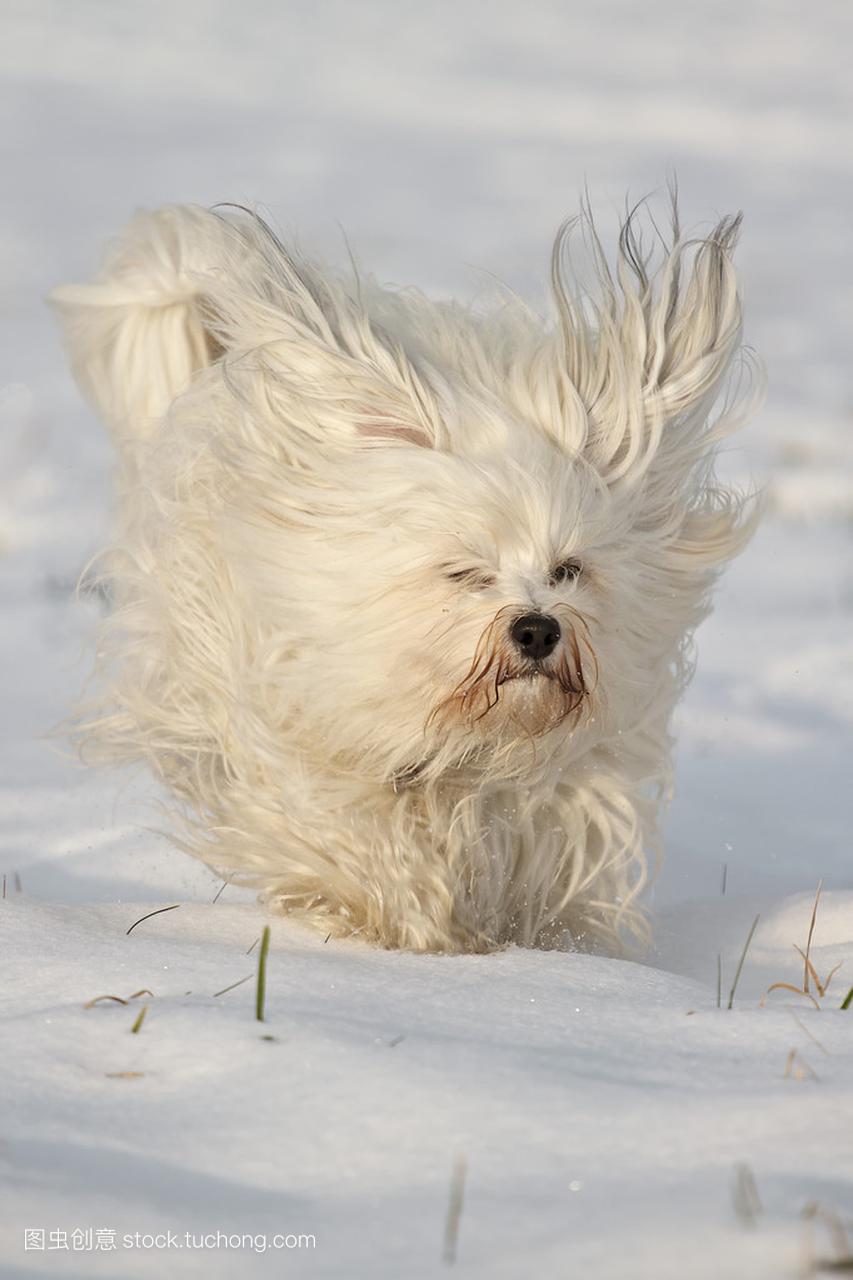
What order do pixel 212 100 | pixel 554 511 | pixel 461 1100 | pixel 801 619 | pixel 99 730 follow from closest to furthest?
pixel 461 1100, pixel 554 511, pixel 99 730, pixel 801 619, pixel 212 100

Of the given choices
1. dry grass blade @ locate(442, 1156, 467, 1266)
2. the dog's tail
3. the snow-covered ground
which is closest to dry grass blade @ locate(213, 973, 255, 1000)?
the snow-covered ground

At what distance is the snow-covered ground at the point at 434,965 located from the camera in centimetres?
150

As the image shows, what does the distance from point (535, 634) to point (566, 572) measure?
0.25m

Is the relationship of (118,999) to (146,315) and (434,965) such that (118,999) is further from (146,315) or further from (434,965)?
(146,315)

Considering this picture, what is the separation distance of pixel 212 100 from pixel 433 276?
4142 millimetres

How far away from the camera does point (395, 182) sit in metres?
11.5

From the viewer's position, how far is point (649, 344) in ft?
10.7

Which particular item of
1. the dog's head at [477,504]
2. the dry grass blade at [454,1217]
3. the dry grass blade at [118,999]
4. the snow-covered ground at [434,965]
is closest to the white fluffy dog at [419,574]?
the dog's head at [477,504]

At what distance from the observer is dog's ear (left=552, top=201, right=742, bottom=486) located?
125 inches

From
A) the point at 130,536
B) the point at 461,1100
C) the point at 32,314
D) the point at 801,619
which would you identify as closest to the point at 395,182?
the point at 32,314

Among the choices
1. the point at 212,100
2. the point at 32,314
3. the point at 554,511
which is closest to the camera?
the point at 554,511

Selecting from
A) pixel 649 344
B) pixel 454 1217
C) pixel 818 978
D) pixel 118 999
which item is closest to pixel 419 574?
pixel 649 344

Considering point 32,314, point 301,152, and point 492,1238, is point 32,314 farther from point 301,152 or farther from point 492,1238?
point 492,1238

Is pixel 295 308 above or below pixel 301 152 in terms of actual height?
below
